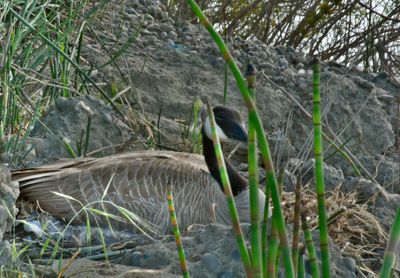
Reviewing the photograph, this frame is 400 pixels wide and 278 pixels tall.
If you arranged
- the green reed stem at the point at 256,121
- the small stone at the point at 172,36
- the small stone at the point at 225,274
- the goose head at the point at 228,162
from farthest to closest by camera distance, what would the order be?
the small stone at the point at 172,36 → the goose head at the point at 228,162 → the small stone at the point at 225,274 → the green reed stem at the point at 256,121

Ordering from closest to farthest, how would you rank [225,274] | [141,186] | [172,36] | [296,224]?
[296,224]
[225,274]
[141,186]
[172,36]

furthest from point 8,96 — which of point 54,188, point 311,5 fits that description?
point 311,5

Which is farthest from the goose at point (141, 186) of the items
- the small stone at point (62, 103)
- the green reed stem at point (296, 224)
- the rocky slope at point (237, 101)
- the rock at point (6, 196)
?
the green reed stem at point (296, 224)

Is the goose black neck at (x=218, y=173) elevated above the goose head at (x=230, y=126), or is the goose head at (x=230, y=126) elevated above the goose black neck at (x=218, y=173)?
the goose head at (x=230, y=126)

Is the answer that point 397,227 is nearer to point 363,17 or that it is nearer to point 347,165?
point 347,165

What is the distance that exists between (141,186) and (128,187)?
0.09m

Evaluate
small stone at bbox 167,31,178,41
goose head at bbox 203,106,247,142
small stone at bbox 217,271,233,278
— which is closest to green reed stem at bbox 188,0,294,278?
small stone at bbox 217,271,233,278

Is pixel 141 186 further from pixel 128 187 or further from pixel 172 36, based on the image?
pixel 172 36

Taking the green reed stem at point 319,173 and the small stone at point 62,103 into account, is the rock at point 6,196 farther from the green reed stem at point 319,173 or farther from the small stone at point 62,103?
the small stone at point 62,103

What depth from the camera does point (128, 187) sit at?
164 inches

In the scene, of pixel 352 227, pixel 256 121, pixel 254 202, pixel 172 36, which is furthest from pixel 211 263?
pixel 172 36

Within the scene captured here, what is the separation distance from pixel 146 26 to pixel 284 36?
1.93 metres

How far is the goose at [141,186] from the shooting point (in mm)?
4066

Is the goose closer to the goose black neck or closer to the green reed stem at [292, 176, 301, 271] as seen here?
the goose black neck
